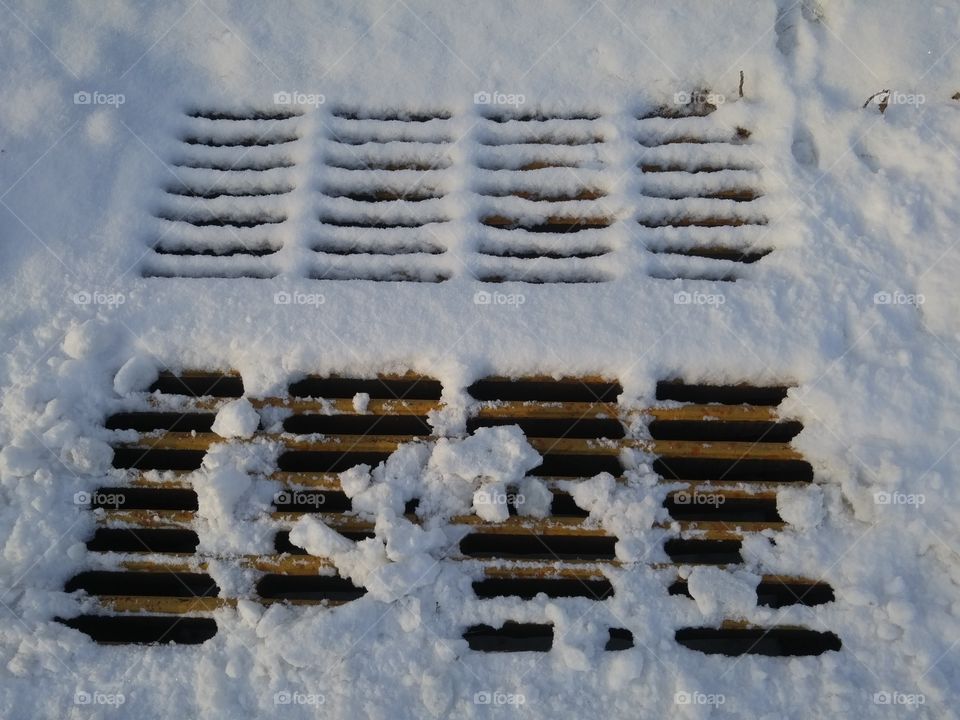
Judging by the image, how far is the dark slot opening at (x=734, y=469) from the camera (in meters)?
1.94

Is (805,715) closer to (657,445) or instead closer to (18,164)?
(657,445)

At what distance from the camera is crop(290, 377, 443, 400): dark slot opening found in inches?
77.5

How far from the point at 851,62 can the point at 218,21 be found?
1.89 metres

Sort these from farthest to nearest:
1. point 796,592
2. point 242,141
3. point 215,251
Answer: point 242,141 < point 215,251 < point 796,592

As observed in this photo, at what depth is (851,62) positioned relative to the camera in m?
2.31

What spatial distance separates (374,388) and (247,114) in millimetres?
958

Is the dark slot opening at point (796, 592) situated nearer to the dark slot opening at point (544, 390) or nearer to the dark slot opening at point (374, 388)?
the dark slot opening at point (544, 390)

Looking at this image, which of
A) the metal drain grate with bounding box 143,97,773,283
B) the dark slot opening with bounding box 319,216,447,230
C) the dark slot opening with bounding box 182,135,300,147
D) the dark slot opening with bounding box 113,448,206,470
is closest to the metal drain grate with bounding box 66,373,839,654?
the dark slot opening with bounding box 113,448,206,470

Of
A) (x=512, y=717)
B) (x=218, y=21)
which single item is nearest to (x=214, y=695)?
(x=512, y=717)

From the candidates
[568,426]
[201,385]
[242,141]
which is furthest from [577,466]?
[242,141]

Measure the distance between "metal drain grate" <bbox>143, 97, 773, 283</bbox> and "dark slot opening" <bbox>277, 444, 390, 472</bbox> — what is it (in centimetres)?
46

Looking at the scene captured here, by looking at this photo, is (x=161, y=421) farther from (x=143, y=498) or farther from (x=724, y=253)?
(x=724, y=253)

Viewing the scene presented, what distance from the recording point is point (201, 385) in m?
2.00

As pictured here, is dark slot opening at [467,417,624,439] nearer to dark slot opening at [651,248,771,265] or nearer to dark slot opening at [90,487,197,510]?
dark slot opening at [651,248,771,265]
